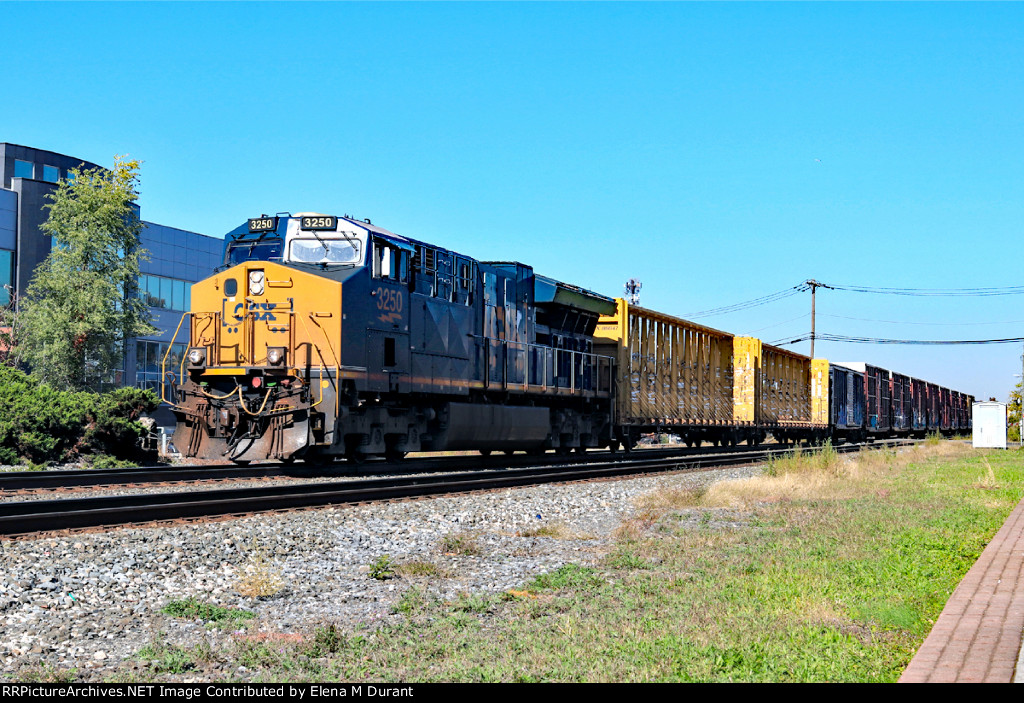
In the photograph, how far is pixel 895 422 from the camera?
49.9 metres

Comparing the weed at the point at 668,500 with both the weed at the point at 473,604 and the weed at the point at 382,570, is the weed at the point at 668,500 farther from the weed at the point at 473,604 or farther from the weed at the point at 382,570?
the weed at the point at 473,604

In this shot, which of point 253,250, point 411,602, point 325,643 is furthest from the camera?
point 253,250

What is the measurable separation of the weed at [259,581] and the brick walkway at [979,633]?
4.60m

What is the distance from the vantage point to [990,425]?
33969mm

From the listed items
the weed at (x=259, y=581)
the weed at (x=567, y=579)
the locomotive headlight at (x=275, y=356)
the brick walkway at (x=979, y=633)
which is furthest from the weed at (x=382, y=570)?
the locomotive headlight at (x=275, y=356)

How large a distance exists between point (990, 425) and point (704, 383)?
463 inches

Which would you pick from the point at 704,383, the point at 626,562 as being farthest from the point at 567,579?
the point at 704,383

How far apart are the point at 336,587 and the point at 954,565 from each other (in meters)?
5.32

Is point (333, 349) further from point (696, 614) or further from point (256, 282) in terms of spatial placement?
point (696, 614)

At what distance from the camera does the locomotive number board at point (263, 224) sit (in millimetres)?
16391

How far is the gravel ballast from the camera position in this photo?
19.5ft
